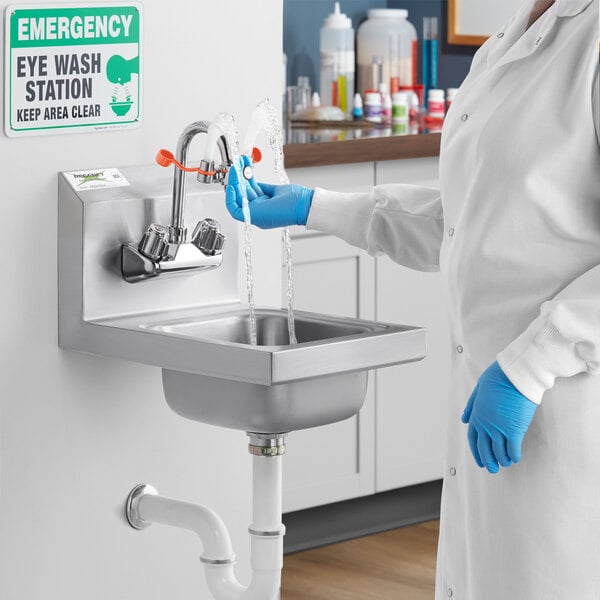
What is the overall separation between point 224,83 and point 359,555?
1458 mm

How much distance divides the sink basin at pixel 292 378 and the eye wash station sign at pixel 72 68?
31 centimetres

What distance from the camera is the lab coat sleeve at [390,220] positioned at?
1.93 metres

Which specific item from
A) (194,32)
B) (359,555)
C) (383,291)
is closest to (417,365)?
(383,291)

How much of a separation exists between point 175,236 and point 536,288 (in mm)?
548

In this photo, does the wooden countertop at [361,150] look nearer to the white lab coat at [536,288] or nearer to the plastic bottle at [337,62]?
the plastic bottle at [337,62]

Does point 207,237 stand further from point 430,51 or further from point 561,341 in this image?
point 430,51

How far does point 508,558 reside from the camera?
65.5 inches

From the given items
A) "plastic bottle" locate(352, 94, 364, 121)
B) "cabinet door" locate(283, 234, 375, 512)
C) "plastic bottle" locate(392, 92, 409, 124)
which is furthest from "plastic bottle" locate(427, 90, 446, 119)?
"cabinet door" locate(283, 234, 375, 512)

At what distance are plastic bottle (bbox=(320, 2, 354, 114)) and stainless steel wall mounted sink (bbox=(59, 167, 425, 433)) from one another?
1.77m

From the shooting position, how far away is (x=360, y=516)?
3.26 metres

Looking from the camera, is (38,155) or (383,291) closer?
(38,155)

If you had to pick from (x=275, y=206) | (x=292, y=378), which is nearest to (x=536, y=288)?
(x=292, y=378)

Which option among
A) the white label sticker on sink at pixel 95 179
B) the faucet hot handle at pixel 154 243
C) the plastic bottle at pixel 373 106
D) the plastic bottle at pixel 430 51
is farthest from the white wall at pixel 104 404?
the plastic bottle at pixel 430 51

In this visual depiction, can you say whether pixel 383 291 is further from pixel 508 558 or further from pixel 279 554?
pixel 508 558
